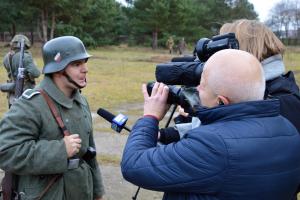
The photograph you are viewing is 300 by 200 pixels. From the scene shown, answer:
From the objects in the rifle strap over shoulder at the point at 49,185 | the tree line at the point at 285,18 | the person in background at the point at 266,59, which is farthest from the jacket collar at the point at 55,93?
the tree line at the point at 285,18

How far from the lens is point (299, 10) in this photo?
7494 cm

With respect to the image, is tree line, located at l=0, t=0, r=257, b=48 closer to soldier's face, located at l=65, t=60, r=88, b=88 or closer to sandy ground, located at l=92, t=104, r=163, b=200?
sandy ground, located at l=92, t=104, r=163, b=200

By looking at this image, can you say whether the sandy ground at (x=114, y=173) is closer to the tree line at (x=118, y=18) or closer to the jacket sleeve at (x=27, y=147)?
the jacket sleeve at (x=27, y=147)

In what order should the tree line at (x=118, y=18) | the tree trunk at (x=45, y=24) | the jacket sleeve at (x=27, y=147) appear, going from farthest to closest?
the tree line at (x=118, y=18), the tree trunk at (x=45, y=24), the jacket sleeve at (x=27, y=147)

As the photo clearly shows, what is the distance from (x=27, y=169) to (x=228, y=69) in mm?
1446

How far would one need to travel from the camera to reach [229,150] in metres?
1.66

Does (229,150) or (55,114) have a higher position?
(229,150)

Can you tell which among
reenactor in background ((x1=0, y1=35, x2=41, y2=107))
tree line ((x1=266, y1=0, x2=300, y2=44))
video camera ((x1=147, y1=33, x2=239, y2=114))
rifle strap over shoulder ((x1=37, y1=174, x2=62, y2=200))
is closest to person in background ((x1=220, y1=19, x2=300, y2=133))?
video camera ((x1=147, y1=33, x2=239, y2=114))

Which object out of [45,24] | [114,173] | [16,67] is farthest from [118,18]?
[114,173]

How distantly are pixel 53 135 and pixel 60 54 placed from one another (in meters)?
0.51

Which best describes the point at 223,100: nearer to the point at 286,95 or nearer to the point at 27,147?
the point at 286,95

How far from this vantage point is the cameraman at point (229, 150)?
5.51 ft

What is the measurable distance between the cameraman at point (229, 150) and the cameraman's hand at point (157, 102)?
0.60 feet

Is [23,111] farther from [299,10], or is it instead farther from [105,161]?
[299,10]
